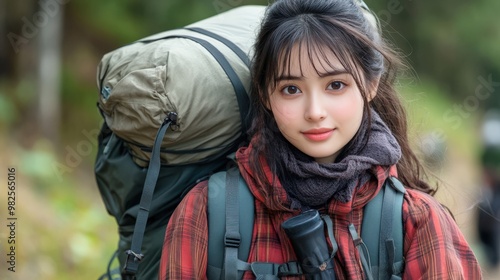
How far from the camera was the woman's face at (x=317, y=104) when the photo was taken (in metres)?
2.41

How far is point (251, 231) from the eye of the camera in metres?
2.43

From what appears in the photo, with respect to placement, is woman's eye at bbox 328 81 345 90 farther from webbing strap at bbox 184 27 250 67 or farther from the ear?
webbing strap at bbox 184 27 250 67

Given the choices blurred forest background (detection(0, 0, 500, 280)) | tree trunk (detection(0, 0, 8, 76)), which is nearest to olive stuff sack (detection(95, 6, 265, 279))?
blurred forest background (detection(0, 0, 500, 280))

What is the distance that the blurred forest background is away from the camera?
5.26 meters

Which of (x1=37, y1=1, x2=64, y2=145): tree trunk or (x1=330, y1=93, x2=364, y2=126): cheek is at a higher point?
(x1=330, y1=93, x2=364, y2=126): cheek

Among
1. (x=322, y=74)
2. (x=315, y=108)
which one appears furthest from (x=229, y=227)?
(x=322, y=74)

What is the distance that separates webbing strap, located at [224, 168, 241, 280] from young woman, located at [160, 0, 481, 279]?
6cm

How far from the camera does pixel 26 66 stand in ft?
25.8

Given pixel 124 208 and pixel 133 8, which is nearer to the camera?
pixel 124 208

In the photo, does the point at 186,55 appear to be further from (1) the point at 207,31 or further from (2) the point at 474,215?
(2) the point at 474,215

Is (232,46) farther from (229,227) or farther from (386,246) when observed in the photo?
(386,246)

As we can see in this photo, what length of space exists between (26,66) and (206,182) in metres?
5.89

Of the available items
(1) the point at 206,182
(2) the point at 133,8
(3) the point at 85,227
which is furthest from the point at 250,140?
(2) the point at 133,8

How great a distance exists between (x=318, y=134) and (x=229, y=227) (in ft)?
1.45
